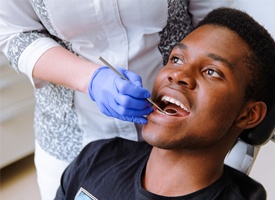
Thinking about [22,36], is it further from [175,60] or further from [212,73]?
[212,73]

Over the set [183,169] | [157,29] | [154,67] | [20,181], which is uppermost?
[157,29]

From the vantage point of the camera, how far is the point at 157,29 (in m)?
1.06

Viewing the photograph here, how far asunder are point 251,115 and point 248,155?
18 centimetres

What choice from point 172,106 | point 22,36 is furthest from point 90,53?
point 172,106

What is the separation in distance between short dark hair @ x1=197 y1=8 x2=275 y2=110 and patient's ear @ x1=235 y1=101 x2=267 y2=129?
2cm

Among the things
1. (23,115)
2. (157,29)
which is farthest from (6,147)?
(157,29)

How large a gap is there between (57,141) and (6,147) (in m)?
1.10

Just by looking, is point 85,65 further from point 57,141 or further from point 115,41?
point 57,141

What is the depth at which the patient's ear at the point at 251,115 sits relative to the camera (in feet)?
3.15

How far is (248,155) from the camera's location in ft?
3.61

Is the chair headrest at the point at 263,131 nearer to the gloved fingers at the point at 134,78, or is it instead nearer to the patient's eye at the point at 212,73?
the patient's eye at the point at 212,73

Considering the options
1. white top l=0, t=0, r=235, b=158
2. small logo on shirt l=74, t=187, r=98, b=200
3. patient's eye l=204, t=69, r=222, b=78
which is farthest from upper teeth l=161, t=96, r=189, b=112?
small logo on shirt l=74, t=187, r=98, b=200

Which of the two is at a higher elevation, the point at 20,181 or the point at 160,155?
the point at 160,155

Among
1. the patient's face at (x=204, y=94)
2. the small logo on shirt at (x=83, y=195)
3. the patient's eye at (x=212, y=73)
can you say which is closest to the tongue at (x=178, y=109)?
the patient's face at (x=204, y=94)
